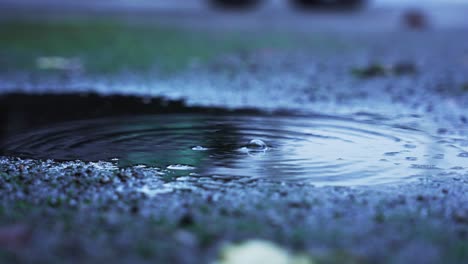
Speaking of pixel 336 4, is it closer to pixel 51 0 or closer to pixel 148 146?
pixel 51 0

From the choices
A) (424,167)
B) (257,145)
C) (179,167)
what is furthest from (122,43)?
(424,167)

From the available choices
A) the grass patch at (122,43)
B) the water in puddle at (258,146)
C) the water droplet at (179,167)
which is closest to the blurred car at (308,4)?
the grass patch at (122,43)

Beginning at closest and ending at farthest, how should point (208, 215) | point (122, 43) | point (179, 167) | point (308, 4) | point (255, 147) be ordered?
point (208, 215) < point (179, 167) < point (255, 147) < point (122, 43) < point (308, 4)

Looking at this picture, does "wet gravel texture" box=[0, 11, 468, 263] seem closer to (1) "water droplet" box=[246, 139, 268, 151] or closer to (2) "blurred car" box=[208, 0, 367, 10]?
(1) "water droplet" box=[246, 139, 268, 151]

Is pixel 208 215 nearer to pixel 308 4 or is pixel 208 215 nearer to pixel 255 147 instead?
pixel 255 147

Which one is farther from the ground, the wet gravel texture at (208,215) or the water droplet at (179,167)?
the water droplet at (179,167)

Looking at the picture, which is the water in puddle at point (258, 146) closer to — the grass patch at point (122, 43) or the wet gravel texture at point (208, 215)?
the wet gravel texture at point (208, 215)

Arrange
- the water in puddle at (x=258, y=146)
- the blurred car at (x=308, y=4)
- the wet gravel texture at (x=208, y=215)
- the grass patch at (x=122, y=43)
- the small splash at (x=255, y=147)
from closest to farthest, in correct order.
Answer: the wet gravel texture at (x=208, y=215) → the water in puddle at (x=258, y=146) → the small splash at (x=255, y=147) → the grass patch at (x=122, y=43) → the blurred car at (x=308, y=4)

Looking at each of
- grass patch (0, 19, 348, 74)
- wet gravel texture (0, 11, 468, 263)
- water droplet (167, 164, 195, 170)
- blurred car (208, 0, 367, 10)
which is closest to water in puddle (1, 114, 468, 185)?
water droplet (167, 164, 195, 170)
